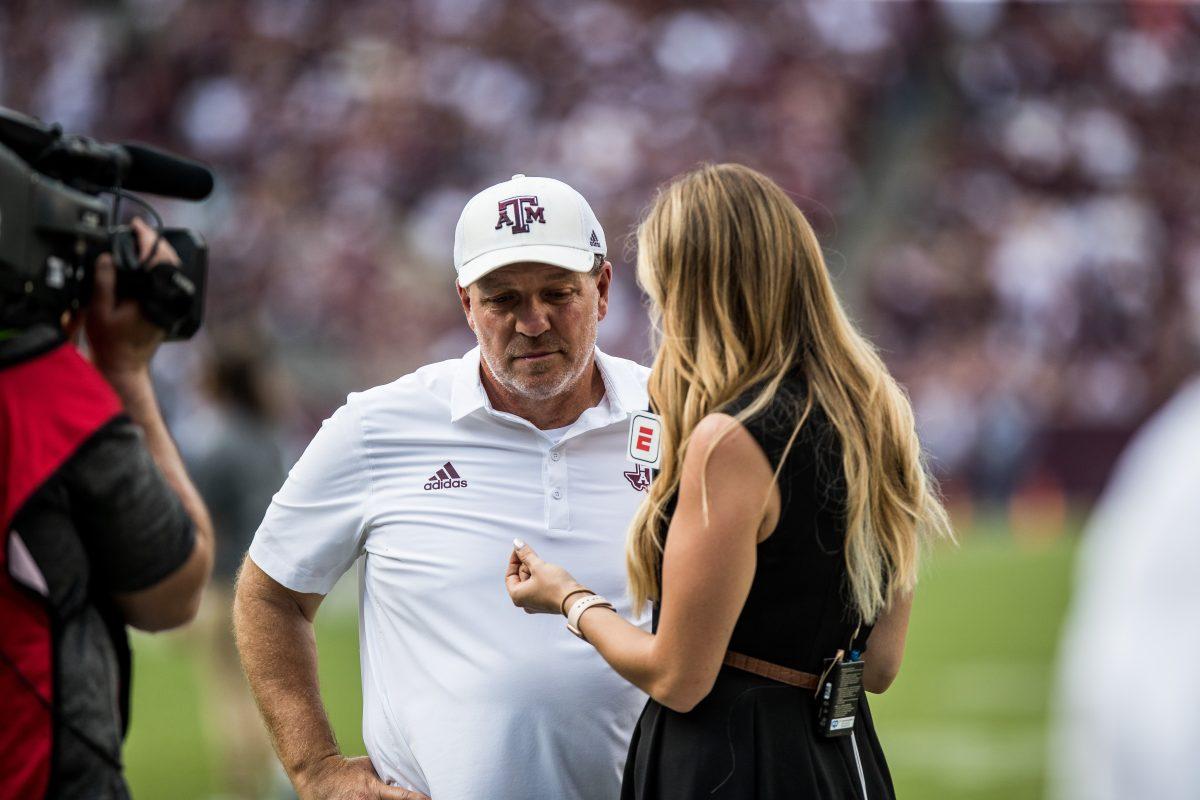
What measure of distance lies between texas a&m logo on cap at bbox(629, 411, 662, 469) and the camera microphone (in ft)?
2.65

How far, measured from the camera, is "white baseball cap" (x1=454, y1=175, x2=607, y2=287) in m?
2.80

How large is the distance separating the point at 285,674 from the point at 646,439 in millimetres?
840

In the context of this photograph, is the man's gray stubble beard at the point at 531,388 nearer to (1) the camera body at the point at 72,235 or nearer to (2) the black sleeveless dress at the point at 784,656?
(2) the black sleeveless dress at the point at 784,656

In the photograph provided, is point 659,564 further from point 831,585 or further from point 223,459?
point 223,459

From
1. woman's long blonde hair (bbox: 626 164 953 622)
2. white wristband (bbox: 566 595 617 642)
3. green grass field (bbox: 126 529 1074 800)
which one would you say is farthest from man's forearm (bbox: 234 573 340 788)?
green grass field (bbox: 126 529 1074 800)

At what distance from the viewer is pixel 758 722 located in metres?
2.37

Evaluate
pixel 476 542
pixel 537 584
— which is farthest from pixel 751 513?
pixel 476 542

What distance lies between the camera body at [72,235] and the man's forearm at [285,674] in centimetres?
74

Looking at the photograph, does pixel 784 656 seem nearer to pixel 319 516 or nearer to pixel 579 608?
pixel 579 608

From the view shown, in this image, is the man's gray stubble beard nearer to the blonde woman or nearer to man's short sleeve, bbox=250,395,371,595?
man's short sleeve, bbox=250,395,371,595

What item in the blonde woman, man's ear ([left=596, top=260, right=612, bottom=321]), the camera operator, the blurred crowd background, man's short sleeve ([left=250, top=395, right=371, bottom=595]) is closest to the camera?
the camera operator

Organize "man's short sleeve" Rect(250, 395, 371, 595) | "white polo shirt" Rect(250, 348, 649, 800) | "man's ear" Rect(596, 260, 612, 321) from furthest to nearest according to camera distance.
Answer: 1. "man's ear" Rect(596, 260, 612, 321)
2. "man's short sleeve" Rect(250, 395, 371, 595)
3. "white polo shirt" Rect(250, 348, 649, 800)

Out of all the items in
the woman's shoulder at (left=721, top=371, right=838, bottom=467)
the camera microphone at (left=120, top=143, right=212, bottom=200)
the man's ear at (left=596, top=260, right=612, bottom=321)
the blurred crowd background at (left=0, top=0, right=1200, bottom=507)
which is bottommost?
the woman's shoulder at (left=721, top=371, right=838, bottom=467)

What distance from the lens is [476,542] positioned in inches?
109
